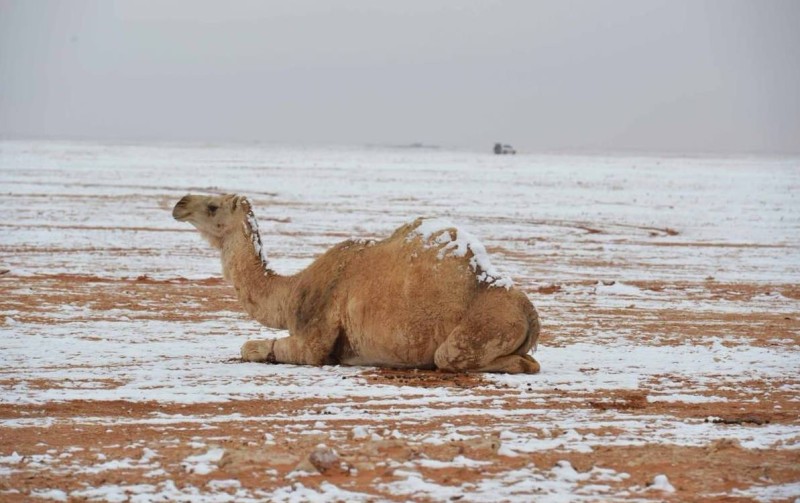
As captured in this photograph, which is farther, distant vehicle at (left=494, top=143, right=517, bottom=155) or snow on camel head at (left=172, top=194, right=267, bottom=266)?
distant vehicle at (left=494, top=143, right=517, bottom=155)

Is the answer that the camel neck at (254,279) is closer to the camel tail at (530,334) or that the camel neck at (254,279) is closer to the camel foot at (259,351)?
the camel foot at (259,351)

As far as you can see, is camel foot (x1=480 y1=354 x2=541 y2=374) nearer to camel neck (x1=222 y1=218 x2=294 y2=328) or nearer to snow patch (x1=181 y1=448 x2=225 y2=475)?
camel neck (x1=222 y1=218 x2=294 y2=328)

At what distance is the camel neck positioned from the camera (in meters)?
11.5

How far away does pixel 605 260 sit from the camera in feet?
79.2

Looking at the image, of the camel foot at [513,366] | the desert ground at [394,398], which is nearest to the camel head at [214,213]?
the desert ground at [394,398]

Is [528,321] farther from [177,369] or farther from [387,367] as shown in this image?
[177,369]

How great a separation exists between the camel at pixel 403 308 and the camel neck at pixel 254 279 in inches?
0.5

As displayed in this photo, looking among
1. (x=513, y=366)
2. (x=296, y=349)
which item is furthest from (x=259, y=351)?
(x=513, y=366)

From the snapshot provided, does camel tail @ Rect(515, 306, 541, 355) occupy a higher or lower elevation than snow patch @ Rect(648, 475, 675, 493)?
higher

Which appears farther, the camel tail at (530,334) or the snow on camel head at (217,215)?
the snow on camel head at (217,215)

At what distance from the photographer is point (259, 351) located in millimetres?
11133

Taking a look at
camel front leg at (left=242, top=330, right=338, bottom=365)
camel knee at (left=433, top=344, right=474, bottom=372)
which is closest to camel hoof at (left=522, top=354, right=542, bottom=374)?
camel knee at (left=433, top=344, right=474, bottom=372)

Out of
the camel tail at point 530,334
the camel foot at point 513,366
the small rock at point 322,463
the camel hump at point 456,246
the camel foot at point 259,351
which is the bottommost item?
the camel foot at point 259,351

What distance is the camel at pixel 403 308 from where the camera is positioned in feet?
33.9
